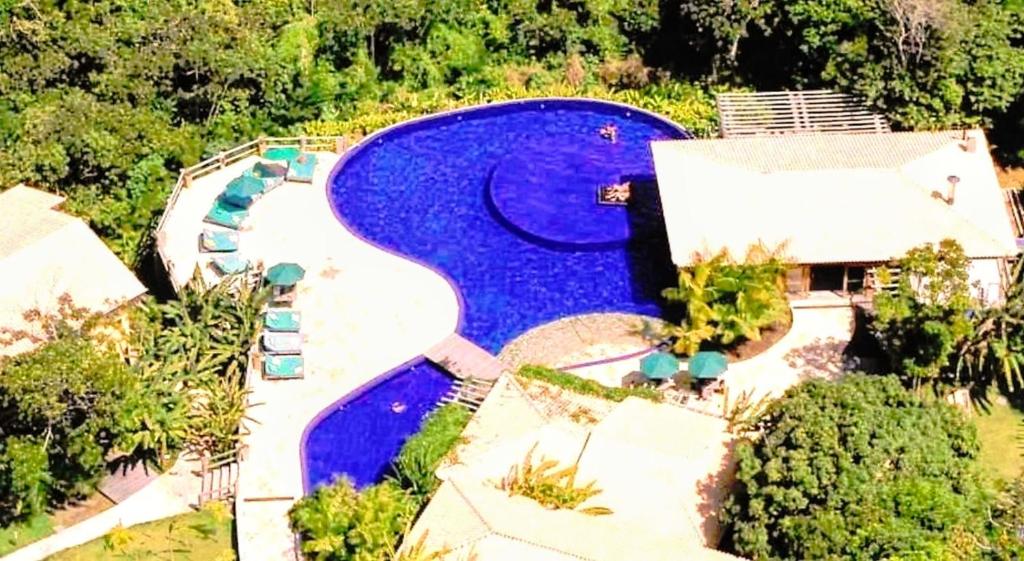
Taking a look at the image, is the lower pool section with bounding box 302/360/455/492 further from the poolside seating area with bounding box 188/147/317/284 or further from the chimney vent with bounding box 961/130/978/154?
the chimney vent with bounding box 961/130/978/154

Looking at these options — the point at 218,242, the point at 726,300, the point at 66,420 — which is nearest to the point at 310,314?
the point at 218,242

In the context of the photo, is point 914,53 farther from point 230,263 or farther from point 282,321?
point 230,263

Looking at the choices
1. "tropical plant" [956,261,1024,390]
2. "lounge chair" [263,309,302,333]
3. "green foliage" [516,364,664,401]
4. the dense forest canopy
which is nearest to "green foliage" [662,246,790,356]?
"green foliage" [516,364,664,401]

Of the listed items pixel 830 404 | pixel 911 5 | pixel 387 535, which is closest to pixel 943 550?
pixel 830 404

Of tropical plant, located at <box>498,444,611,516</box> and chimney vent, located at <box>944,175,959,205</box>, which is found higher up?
chimney vent, located at <box>944,175,959,205</box>

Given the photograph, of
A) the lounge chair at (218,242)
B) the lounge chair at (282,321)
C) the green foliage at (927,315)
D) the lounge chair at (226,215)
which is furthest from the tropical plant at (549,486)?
the lounge chair at (226,215)

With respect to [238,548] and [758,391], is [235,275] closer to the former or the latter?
[238,548]
